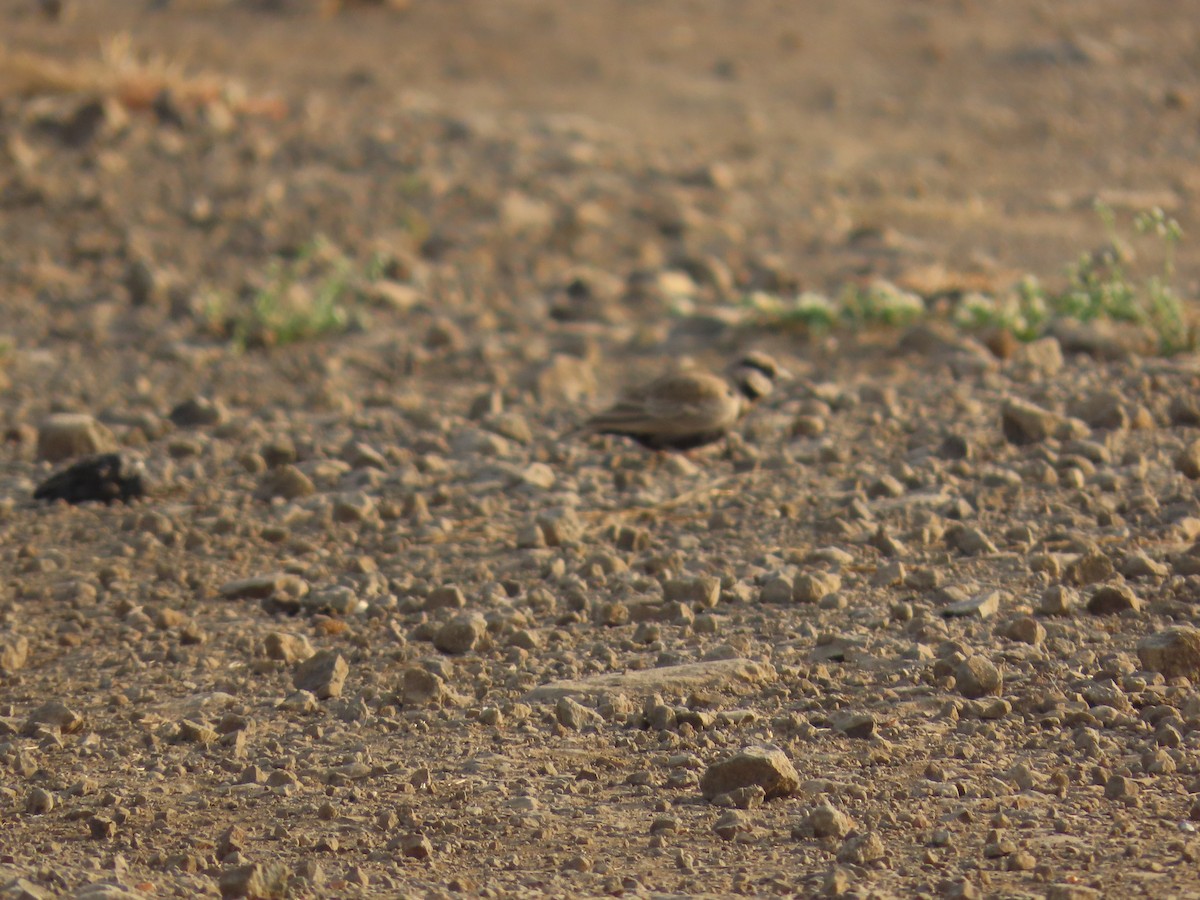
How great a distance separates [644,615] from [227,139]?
14.8 feet

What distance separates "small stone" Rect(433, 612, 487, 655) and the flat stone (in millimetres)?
223

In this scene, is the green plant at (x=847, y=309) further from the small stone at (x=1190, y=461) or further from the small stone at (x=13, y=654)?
the small stone at (x=13, y=654)

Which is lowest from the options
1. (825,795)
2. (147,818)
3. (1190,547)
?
(147,818)

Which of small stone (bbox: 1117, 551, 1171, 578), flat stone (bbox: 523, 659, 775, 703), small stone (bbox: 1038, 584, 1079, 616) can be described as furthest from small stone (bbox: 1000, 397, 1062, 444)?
flat stone (bbox: 523, 659, 775, 703)

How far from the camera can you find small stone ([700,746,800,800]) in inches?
96.6

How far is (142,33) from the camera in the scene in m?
8.73

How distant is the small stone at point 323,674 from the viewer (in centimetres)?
284

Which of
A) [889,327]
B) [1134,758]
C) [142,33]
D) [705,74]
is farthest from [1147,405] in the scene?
[142,33]

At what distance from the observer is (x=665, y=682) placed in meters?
2.80

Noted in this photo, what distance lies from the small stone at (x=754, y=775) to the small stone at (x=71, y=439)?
2.26m

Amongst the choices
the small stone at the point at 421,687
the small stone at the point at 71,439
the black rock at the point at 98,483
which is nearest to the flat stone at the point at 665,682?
the small stone at the point at 421,687

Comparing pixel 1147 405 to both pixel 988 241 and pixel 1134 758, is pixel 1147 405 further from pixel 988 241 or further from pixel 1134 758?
pixel 988 241

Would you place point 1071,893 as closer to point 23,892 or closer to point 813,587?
point 813,587

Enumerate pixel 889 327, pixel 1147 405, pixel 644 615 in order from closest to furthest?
pixel 644 615 → pixel 1147 405 → pixel 889 327
